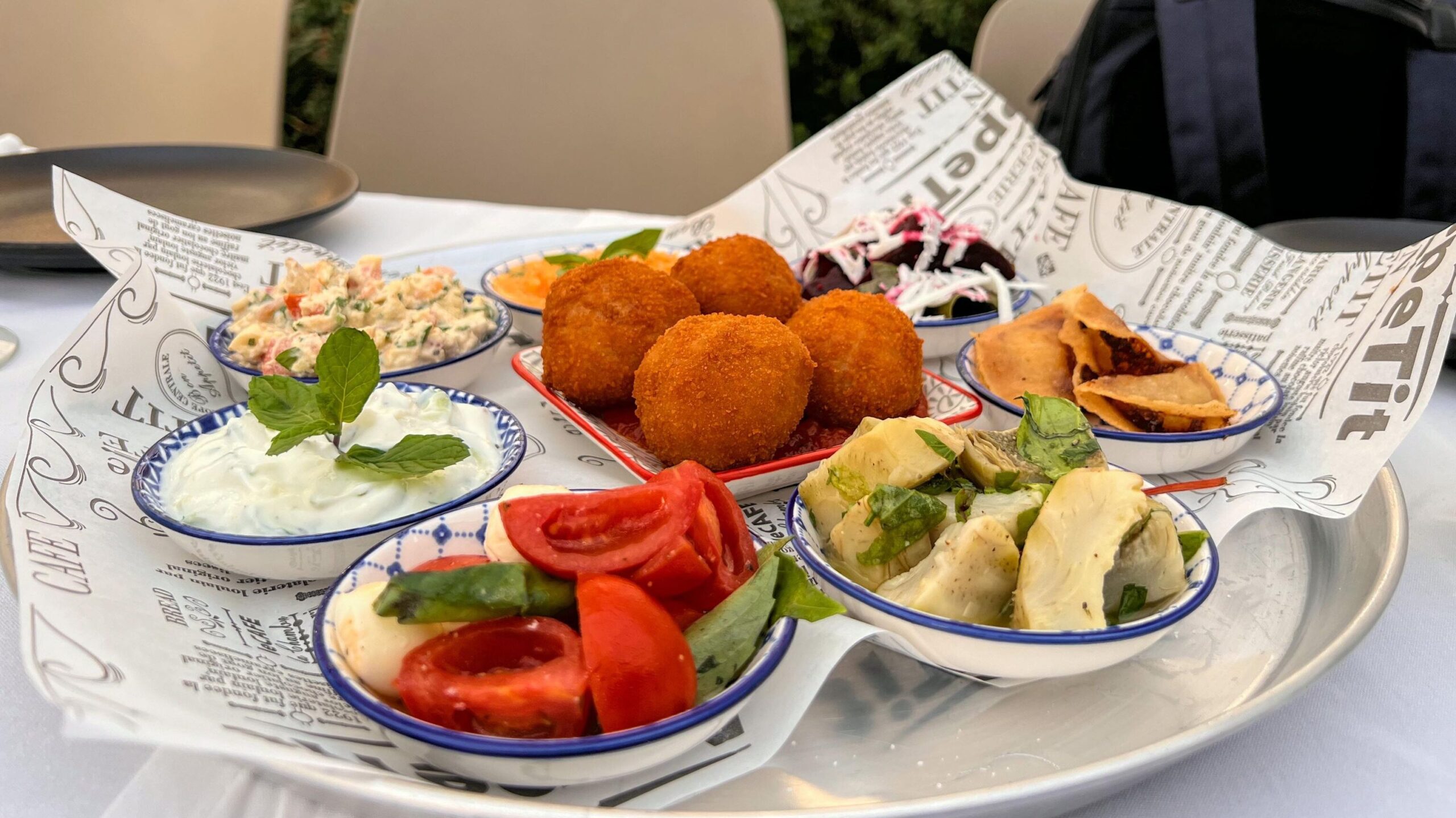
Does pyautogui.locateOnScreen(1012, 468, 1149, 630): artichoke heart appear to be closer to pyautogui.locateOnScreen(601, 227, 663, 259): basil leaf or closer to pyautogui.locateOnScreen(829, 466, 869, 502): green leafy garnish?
pyautogui.locateOnScreen(829, 466, 869, 502): green leafy garnish

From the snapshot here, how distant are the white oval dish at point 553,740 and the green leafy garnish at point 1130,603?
36cm

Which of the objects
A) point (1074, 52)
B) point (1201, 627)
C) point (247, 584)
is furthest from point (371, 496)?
point (1074, 52)

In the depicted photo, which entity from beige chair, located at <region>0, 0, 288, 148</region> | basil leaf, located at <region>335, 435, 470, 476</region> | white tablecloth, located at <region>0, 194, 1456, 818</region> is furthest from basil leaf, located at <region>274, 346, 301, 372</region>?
beige chair, located at <region>0, 0, 288, 148</region>

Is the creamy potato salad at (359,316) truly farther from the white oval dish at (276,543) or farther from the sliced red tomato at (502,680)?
the sliced red tomato at (502,680)

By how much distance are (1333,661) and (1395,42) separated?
2.26 metres

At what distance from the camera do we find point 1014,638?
1.03 m

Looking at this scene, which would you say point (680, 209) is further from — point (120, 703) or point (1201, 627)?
point (120, 703)

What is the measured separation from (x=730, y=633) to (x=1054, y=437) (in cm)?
52

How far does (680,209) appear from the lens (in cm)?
393

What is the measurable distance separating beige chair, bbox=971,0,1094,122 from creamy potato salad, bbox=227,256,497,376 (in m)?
2.72

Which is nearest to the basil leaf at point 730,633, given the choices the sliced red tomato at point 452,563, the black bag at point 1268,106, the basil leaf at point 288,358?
the sliced red tomato at point 452,563

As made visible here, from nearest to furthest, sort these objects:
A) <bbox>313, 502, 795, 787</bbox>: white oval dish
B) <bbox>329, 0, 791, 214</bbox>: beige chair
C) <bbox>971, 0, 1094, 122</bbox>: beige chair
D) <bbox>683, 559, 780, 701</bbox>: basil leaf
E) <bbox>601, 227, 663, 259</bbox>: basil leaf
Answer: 1. <bbox>313, 502, 795, 787</bbox>: white oval dish
2. <bbox>683, 559, 780, 701</bbox>: basil leaf
3. <bbox>601, 227, 663, 259</bbox>: basil leaf
4. <bbox>329, 0, 791, 214</bbox>: beige chair
5. <bbox>971, 0, 1094, 122</bbox>: beige chair

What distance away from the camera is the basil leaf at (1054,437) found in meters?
1.28

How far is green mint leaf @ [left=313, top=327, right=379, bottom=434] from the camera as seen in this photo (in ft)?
4.57
